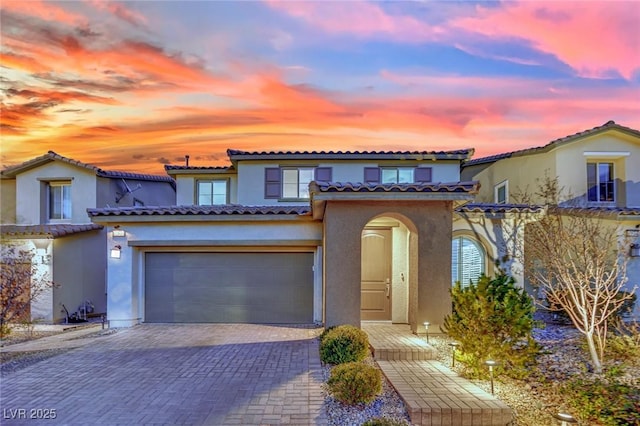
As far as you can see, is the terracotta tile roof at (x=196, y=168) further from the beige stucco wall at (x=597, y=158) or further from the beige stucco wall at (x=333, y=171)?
the beige stucco wall at (x=597, y=158)

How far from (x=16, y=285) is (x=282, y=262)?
8211 millimetres

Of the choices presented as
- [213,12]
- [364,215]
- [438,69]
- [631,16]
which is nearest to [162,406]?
[364,215]

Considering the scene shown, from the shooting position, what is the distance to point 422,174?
16.6 m

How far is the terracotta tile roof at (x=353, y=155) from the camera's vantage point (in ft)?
53.8

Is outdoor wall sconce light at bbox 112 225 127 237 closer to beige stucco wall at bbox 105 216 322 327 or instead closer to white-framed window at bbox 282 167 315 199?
beige stucco wall at bbox 105 216 322 327

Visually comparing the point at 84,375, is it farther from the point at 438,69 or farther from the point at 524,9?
the point at 524,9

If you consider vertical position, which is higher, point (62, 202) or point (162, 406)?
point (62, 202)

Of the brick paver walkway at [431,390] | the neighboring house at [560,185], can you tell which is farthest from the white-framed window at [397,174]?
the brick paver walkway at [431,390]

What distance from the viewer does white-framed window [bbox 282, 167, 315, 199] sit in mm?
16734

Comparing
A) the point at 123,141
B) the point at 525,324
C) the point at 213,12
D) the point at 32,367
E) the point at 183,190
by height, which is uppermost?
the point at 213,12

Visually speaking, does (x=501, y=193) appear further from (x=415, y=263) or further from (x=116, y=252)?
(x=116, y=252)

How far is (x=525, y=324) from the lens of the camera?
6.67 meters

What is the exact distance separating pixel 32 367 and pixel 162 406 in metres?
4.37

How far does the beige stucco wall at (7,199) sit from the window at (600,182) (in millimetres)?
26870
